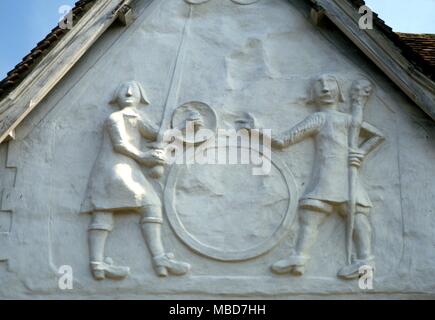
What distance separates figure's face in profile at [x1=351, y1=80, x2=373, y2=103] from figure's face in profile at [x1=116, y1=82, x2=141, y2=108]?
2306mm

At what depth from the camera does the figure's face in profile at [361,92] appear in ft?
31.6

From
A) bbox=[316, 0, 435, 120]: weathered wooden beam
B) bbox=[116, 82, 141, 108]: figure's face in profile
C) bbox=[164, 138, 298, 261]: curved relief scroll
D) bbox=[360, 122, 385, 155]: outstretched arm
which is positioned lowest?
bbox=[164, 138, 298, 261]: curved relief scroll

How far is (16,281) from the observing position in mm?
8977

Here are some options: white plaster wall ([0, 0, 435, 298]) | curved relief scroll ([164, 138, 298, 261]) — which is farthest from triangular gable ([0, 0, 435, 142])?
curved relief scroll ([164, 138, 298, 261])

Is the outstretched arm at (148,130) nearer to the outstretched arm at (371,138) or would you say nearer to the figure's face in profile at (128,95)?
the figure's face in profile at (128,95)

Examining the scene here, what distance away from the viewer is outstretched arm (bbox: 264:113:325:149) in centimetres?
941

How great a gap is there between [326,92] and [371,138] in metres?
0.68

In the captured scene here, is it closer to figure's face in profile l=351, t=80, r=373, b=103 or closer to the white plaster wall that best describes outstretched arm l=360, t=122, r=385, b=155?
the white plaster wall

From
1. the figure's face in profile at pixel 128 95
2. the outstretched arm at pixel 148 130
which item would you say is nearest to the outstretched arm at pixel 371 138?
the outstretched arm at pixel 148 130

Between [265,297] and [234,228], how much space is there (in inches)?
30.2

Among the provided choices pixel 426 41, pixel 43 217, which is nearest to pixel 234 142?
pixel 43 217

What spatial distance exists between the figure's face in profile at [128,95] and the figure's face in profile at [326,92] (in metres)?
1.91

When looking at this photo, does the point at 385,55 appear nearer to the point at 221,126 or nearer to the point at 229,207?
the point at 221,126

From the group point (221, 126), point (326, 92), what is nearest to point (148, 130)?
point (221, 126)
